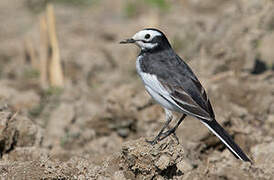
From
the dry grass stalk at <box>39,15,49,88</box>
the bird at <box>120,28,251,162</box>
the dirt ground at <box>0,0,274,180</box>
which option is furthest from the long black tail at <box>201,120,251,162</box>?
the dry grass stalk at <box>39,15,49,88</box>

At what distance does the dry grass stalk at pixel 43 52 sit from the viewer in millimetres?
11430

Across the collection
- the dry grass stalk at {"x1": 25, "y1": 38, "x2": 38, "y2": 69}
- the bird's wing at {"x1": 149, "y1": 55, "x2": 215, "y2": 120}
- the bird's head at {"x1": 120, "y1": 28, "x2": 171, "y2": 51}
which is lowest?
the dry grass stalk at {"x1": 25, "y1": 38, "x2": 38, "y2": 69}

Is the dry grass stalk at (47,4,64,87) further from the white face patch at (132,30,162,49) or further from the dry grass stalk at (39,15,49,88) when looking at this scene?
the white face patch at (132,30,162,49)

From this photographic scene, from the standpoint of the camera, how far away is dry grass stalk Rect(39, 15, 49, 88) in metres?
11.4

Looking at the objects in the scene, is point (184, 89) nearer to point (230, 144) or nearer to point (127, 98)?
point (230, 144)

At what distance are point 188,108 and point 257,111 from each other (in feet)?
12.0

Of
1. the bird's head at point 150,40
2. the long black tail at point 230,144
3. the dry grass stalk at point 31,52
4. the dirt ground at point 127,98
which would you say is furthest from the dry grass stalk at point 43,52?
the long black tail at point 230,144

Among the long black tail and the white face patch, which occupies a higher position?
the white face patch

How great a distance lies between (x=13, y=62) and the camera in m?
13.4

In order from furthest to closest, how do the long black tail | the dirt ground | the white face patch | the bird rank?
the white face patch → the bird → the dirt ground → the long black tail

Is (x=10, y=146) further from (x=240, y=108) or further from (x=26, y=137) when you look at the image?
(x=240, y=108)

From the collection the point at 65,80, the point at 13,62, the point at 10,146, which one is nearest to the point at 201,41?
the point at 65,80

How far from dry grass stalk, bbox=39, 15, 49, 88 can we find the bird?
5.11 meters

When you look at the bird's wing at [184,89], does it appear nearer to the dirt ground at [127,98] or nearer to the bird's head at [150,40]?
the bird's head at [150,40]
